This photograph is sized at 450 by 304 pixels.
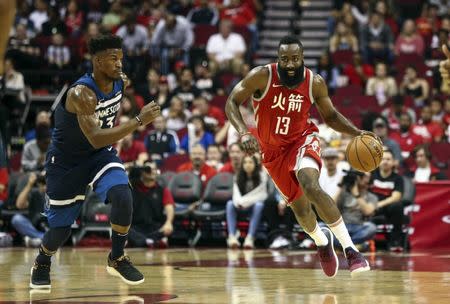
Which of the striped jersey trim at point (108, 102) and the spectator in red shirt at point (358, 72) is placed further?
the spectator in red shirt at point (358, 72)

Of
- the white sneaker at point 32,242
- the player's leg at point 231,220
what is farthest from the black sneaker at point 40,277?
the white sneaker at point 32,242

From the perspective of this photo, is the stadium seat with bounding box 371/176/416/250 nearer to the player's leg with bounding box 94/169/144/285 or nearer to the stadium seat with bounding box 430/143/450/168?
the stadium seat with bounding box 430/143/450/168

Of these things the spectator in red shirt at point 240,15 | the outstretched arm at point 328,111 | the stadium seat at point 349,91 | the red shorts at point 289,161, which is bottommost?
the stadium seat at point 349,91

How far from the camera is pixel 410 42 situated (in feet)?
62.1

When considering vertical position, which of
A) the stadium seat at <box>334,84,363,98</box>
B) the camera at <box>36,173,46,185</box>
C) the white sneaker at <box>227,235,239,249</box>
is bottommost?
the white sneaker at <box>227,235,239,249</box>

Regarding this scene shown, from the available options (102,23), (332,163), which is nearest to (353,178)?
(332,163)

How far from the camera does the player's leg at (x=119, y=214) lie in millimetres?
8148

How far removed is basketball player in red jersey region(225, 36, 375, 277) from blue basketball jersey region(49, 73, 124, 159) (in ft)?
3.85

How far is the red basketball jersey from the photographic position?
359 inches

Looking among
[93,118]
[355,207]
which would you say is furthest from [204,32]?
[93,118]

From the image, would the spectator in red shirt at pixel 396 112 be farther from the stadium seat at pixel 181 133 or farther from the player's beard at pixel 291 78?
the player's beard at pixel 291 78

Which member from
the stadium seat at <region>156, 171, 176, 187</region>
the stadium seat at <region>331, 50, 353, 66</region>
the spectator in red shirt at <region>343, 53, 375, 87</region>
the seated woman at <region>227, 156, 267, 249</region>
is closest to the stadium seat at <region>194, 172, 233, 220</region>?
the seated woman at <region>227, 156, 267, 249</region>

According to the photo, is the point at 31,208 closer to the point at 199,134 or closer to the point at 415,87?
the point at 199,134

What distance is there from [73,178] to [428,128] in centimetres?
892
